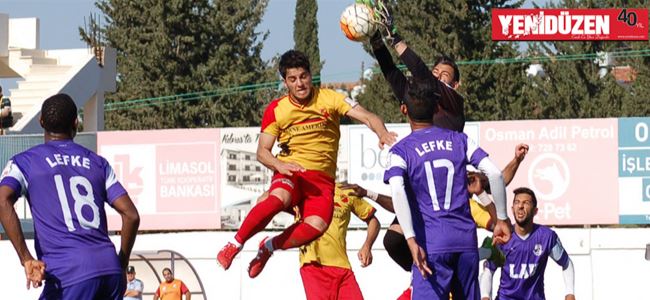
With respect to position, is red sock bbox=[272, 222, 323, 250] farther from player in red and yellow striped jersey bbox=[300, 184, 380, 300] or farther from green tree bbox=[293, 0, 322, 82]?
green tree bbox=[293, 0, 322, 82]

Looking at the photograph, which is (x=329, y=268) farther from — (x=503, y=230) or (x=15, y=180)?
(x=15, y=180)

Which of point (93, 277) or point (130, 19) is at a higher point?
point (130, 19)

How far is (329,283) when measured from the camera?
38.9 ft

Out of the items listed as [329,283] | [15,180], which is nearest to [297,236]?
[329,283]

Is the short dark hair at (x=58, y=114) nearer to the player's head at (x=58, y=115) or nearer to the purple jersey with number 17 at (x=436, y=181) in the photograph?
the player's head at (x=58, y=115)

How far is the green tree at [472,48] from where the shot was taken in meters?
51.6

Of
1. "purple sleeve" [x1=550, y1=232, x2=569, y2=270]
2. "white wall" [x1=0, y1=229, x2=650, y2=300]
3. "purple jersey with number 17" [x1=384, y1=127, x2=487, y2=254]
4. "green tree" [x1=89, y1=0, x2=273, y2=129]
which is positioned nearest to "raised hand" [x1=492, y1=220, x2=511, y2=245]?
"purple jersey with number 17" [x1=384, y1=127, x2=487, y2=254]

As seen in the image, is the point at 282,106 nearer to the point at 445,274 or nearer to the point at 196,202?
the point at 445,274

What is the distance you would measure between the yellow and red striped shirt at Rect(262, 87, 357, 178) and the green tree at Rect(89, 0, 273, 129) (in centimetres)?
4435

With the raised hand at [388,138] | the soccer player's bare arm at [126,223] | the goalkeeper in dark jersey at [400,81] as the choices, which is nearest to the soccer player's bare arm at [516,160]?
the goalkeeper in dark jersey at [400,81]

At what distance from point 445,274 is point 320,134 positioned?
241 centimetres

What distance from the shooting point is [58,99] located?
8.20 meters

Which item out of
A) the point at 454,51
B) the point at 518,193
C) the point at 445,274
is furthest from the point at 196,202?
the point at 454,51

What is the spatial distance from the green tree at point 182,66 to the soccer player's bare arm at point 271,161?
146ft
